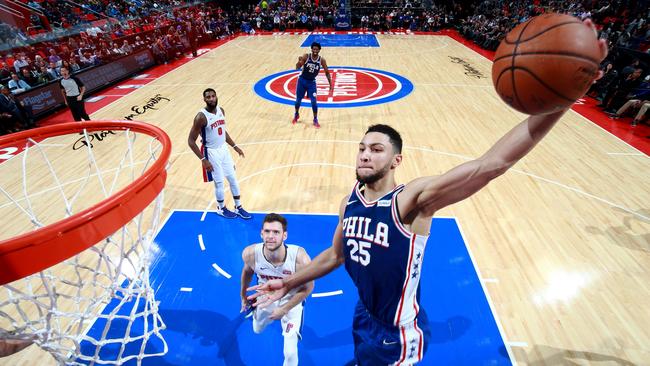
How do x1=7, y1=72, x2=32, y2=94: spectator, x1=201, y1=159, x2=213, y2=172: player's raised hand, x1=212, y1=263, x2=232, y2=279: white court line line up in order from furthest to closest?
x1=7, y1=72, x2=32, y2=94: spectator, x1=201, y1=159, x2=213, y2=172: player's raised hand, x1=212, y1=263, x2=232, y2=279: white court line

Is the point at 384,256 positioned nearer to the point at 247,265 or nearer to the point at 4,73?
the point at 247,265

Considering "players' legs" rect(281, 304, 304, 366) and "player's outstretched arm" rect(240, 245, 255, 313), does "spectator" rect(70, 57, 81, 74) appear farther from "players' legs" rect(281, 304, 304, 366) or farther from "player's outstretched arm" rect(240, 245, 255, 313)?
"players' legs" rect(281, 304, 304, 366)

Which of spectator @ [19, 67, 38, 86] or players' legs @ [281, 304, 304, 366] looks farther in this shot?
spectator @ [19, 67, 38, 86]

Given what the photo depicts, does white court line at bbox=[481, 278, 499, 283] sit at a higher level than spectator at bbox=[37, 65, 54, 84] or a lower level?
lower

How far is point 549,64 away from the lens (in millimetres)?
1660

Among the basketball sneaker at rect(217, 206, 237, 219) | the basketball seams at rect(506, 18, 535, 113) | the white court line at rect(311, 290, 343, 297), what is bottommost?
the white court line at rect(311, 290, 343, 297)

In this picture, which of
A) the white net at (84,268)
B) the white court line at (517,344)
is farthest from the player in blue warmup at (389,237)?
the white court line at (517,344)

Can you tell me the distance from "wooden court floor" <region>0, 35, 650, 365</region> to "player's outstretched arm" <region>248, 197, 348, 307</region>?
2.28 metres

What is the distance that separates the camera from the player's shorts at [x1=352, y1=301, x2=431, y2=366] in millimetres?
2143

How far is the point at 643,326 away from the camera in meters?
3.67

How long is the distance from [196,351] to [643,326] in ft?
15.0

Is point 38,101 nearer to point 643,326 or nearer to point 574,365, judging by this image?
point 574,365

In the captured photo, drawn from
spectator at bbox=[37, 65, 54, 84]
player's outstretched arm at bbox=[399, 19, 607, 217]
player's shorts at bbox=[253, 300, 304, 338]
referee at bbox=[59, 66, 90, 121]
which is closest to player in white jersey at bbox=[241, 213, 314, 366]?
player's shorts at bbox=[253, 300, 304, 338]

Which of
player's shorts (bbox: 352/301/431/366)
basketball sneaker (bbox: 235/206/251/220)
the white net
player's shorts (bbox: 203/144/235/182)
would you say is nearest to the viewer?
player's shorts (bbox: 352/301/431/366)
